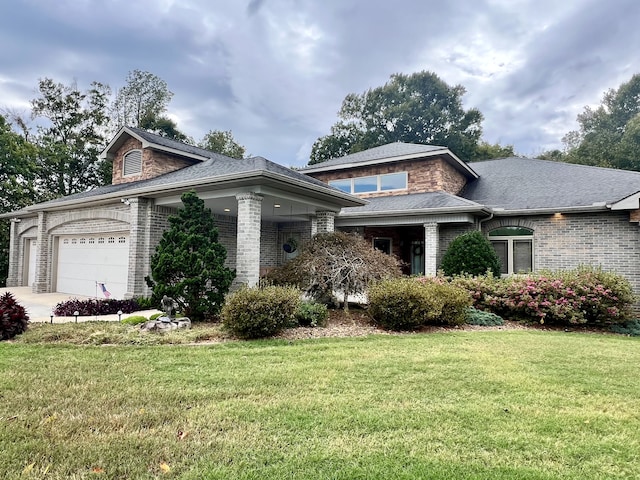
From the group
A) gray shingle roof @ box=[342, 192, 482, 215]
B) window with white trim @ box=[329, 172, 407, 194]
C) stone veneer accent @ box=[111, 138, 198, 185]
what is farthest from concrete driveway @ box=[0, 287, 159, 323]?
window with white trim @ box=[329, 172, 407, 194]

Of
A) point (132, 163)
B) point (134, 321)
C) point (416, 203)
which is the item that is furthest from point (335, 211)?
point (132, 163)

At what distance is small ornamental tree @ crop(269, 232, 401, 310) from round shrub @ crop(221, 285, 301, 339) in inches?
76.1

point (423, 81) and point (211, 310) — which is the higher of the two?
point (423, 81)

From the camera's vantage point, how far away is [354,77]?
69.3 feet

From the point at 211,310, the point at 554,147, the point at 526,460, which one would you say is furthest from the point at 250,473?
the point at 554,147

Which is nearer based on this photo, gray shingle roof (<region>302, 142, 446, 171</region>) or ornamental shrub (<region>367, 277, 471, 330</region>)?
ornamental shrub (<region>367, 277, 471, 330</region>)

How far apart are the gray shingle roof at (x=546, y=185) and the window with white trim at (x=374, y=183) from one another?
101 inches

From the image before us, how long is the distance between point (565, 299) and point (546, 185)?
6.09 metres

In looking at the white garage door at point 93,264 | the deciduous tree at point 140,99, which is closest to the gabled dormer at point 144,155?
the white garage door at point 93,264

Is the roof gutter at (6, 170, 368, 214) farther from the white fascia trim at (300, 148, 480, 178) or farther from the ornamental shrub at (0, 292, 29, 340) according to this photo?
the white fascia trim at (300, 148, 480, 178)

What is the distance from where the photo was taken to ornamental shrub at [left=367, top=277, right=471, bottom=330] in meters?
7.16

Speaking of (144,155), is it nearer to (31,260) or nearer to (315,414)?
(31,260)

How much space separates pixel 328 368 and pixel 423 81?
3639cm

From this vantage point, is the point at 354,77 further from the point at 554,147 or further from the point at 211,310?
the point at 554,147
